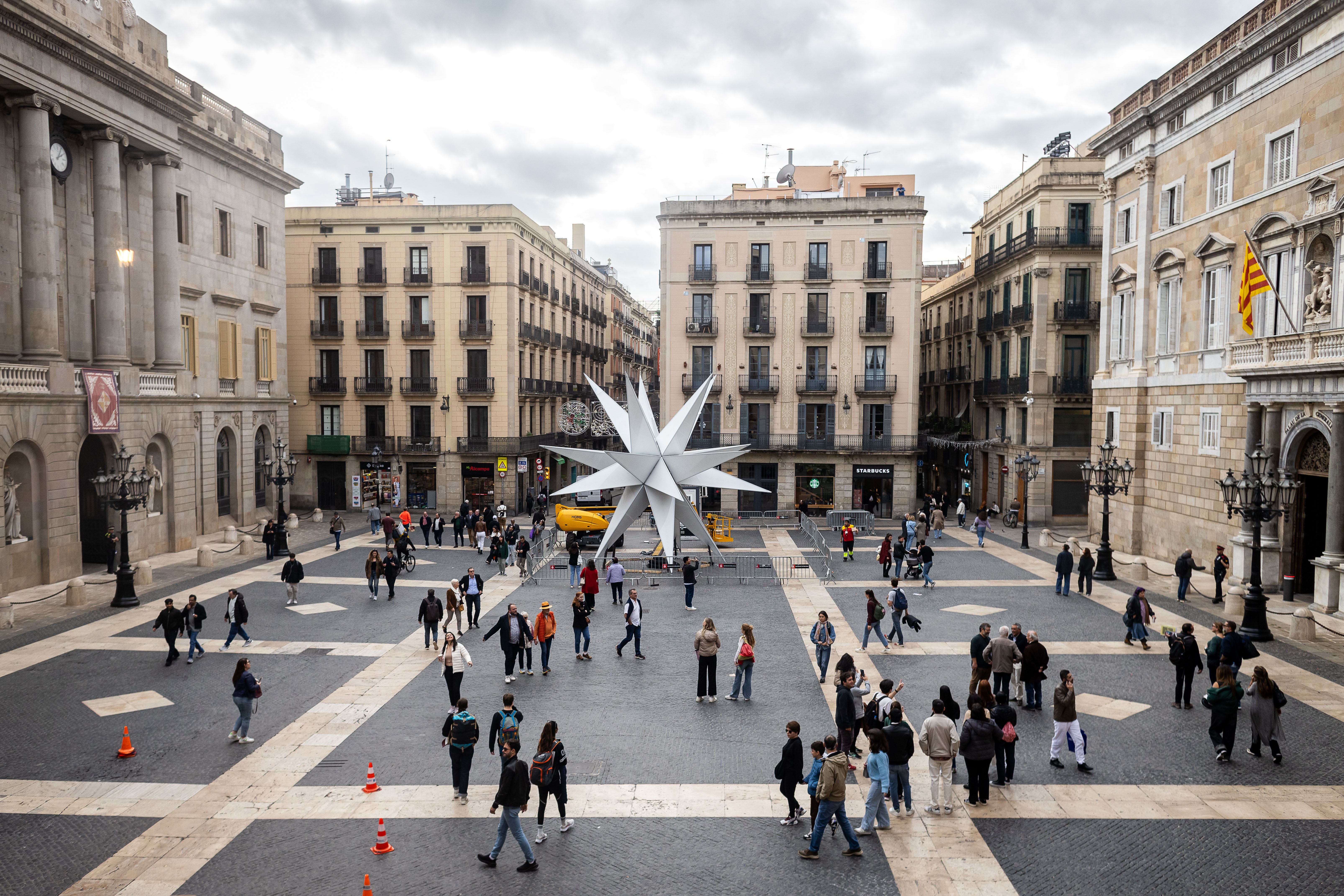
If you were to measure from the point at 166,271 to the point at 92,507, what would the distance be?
8.50 meters

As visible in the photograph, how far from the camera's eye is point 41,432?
23.7 meters

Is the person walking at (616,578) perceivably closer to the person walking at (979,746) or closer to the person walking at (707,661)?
the person walking at (707,661)

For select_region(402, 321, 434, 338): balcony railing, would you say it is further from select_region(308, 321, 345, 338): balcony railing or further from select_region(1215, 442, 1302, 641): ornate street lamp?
select_region(1215, 442, 1302, 641): ornate street lamp

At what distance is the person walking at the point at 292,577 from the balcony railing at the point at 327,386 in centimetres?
2353

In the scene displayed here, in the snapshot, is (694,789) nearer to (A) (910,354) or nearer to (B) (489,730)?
(B) (489,730)

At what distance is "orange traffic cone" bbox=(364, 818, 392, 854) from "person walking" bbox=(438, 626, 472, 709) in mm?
3670

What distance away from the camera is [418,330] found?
44.3 meters

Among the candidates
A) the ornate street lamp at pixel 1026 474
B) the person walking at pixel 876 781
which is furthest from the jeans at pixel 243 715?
the ornate street lamp at pixel 1026 474

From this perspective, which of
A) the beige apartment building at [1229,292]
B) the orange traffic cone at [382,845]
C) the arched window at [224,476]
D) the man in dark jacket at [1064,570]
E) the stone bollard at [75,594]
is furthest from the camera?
the arched window at [224,476]

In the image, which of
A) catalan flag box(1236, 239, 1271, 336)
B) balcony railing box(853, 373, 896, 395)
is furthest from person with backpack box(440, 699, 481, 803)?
balcony railing box(853, 373, 896, 395)

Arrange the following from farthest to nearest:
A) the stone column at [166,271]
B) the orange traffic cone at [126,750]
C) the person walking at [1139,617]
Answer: the stone column at [166,271], the person walking at [1139,617], the orange traffic cone at [126,750]

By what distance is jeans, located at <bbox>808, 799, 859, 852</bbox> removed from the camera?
947cm

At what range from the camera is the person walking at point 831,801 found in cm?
941

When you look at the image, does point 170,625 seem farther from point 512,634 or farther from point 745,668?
point 745,668
